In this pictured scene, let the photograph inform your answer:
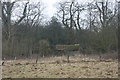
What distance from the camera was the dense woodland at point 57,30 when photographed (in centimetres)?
1961

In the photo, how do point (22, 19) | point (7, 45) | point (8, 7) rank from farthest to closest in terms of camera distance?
point (22, 19) → point (8, 7) → point (7, 45)

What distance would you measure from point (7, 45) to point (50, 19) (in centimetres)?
880

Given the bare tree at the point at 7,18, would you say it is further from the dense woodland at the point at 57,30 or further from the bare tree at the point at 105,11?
the bare tree at the point at 105,11

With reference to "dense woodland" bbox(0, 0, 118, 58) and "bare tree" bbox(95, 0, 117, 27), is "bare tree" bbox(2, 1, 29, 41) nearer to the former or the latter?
"dense woodland" bbox(0, 0, 118, 58)

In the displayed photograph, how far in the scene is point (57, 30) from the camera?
25.2 m

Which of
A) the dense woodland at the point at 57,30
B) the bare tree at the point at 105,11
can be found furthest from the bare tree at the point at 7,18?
the bare tree at the point at 105,11

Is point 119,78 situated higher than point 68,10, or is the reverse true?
point 68,10

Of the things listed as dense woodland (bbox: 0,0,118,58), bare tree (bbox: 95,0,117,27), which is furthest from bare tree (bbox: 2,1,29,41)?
bare tree (bbox: 95,0,117,27)

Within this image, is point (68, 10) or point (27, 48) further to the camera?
point (68, 10)

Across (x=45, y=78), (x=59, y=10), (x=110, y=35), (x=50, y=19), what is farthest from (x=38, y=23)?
(x=45, y=78)

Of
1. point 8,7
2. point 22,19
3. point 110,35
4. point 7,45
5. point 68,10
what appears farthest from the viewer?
point 68,10

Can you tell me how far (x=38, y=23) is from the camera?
27.8 meters

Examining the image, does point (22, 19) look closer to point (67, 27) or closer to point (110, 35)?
point (67, 27)

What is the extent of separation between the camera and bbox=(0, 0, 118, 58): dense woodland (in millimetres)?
19609
